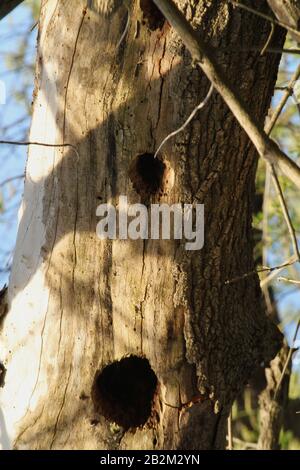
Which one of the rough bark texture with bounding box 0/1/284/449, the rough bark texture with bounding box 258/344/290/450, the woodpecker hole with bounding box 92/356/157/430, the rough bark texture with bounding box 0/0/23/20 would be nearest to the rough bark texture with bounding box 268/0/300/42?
the rough bark texture with bounding box 0/1/284/449

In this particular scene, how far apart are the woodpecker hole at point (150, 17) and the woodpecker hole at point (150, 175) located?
1.65 ft

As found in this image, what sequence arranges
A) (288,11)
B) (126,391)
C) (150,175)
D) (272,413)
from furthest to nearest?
(272,413)
(126,391)
(150,175)
(288,11)

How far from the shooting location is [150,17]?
337cm

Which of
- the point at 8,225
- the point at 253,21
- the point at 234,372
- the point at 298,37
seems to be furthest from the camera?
the point at 8,225

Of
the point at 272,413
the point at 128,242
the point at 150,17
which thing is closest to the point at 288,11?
the point at 150,17

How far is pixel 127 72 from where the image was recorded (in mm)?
3371

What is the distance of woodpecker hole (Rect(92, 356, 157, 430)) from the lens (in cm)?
352

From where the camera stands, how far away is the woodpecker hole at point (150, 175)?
339 centimetres

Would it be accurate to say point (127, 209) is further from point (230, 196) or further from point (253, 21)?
point (253, 21)

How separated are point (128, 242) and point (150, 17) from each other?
0.89 metres

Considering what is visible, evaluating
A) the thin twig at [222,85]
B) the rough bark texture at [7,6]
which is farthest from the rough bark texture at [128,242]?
the thin twig at [222,85]

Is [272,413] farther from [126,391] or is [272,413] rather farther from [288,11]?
[288,11]
